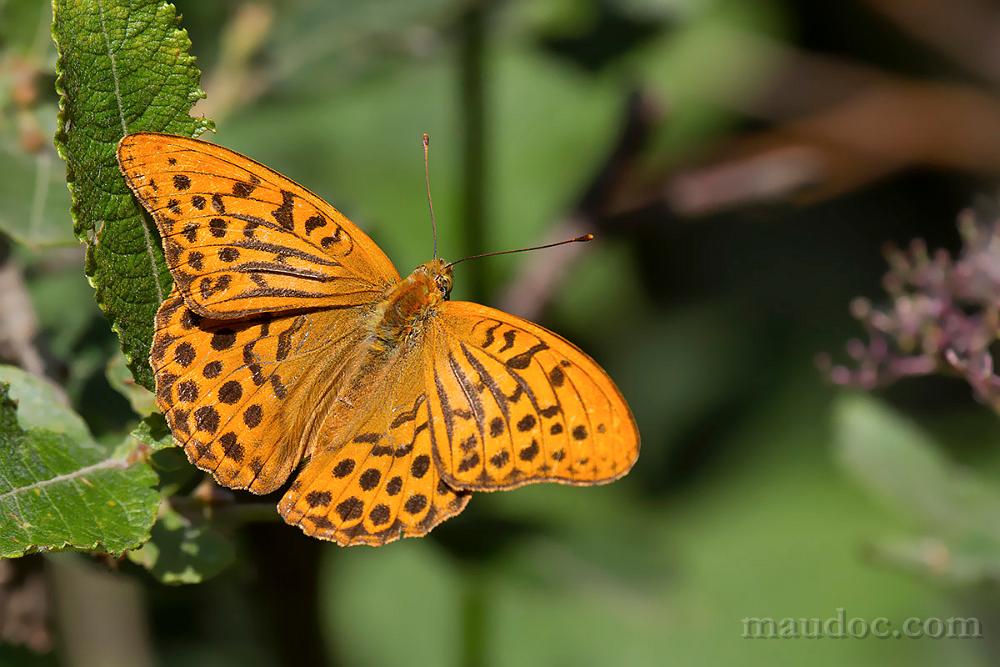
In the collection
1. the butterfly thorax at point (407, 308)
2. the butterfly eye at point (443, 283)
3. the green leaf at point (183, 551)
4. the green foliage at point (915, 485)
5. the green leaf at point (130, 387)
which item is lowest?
the green leaf at point (183, 551)

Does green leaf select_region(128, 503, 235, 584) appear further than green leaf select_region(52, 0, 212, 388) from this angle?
Yes

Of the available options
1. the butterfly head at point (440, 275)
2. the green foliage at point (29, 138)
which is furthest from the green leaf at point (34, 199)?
the butterfly head at point (440, 275)

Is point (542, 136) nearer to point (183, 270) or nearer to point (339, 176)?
point (339, 176)

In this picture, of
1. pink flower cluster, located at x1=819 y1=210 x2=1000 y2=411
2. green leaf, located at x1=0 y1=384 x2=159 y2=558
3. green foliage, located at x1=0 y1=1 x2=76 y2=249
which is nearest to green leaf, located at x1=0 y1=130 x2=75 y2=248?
green foliage, located at x1=0 y1=1 x2=76 y2=249

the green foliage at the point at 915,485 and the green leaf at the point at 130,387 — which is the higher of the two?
the green foliage at the point at 915,485

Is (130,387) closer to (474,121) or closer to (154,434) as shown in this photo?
(154,434)

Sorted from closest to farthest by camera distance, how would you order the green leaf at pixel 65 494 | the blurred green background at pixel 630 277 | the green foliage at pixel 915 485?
the green leaf at pixel 65 494 → the green foliage at pixel 915 485 → the blurred green background at pixel 630 277

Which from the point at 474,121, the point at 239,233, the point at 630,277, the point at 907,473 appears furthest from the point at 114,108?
the point at 630,277

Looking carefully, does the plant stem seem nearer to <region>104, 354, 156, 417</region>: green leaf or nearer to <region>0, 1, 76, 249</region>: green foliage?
<region>0, 1, 76, 249</region>: green foliage

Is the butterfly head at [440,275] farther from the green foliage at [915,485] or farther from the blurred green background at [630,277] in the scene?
the green foliage at [915,485]
